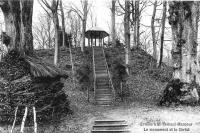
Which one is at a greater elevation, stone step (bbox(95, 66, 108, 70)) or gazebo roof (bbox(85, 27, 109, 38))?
gazebo roof (bbox(85, 27, 109, 38))

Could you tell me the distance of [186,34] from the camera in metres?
14.4

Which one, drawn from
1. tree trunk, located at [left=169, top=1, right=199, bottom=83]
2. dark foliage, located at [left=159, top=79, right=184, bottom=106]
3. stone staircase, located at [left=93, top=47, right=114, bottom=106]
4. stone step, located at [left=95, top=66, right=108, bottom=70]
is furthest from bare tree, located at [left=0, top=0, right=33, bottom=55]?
stone step, located at [left=95, top=66, right=108, bottom=70]

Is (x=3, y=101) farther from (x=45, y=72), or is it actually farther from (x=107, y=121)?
(x=107, y=121)

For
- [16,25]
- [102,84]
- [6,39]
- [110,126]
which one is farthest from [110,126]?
[102,84]

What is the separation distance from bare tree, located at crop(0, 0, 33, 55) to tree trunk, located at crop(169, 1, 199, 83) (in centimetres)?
757

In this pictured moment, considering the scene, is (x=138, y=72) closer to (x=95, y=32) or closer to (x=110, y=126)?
(x=95, y=32)

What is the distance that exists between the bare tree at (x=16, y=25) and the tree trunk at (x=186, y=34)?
24.8 ft

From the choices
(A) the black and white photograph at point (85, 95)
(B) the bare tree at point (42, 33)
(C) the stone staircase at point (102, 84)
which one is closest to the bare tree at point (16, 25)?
(A) the black and white photograph at point (85, 95)

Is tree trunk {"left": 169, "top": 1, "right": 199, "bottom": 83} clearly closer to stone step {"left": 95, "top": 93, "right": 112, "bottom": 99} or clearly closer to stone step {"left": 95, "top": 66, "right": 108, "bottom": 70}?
stone step {"left": 95, "top": 93, "right": 112, "bottom": 99}

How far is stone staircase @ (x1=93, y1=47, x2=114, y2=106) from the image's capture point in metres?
17.7

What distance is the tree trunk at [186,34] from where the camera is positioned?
14.2 metres

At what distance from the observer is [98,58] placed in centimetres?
2605

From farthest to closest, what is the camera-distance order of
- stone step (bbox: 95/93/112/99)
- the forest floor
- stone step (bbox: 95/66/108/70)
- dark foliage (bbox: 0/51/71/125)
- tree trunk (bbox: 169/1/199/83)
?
stone step (bbox: 95/66/108/70)
stone step (bbox: 95/93/112/99)
tree trunk (bbox: 169/1/199/83)
dark foliage (bbox: 0/51/71/125)
the forest floor

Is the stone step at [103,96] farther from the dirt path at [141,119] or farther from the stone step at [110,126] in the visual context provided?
the stone step at [110,126]
